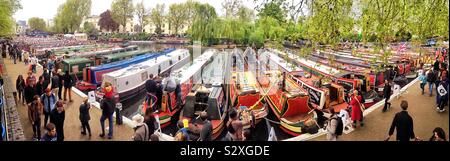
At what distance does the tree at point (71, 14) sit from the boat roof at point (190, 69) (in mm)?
3342

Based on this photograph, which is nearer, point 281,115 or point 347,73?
point 281,115

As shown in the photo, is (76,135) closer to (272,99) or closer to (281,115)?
(281,115)

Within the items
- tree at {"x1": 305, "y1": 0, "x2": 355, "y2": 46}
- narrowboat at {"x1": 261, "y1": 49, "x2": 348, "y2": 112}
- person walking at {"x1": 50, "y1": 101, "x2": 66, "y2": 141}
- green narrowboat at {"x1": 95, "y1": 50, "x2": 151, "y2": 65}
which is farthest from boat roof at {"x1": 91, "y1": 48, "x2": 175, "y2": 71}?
tree at {"x1": 305, "y1": 0, "x2": 355, "y2": 46}

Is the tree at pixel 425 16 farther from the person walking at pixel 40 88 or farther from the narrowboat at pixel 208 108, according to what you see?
the person walking at pixel 40 88

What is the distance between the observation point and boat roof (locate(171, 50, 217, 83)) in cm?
994

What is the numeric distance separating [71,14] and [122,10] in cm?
103

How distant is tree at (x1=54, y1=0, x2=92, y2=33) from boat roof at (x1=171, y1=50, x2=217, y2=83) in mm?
3342

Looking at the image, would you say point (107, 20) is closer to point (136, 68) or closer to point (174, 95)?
point (174, 95)

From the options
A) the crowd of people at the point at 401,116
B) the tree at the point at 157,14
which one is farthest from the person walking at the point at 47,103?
the crowd of people at the point at 401,116

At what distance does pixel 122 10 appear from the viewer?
6.80m

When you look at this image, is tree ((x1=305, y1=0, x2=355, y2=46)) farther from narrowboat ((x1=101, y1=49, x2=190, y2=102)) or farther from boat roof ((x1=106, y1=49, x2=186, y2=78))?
boat roof ((x1=106, y1=49, x2=186, y2=78))

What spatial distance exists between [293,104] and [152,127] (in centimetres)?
409
